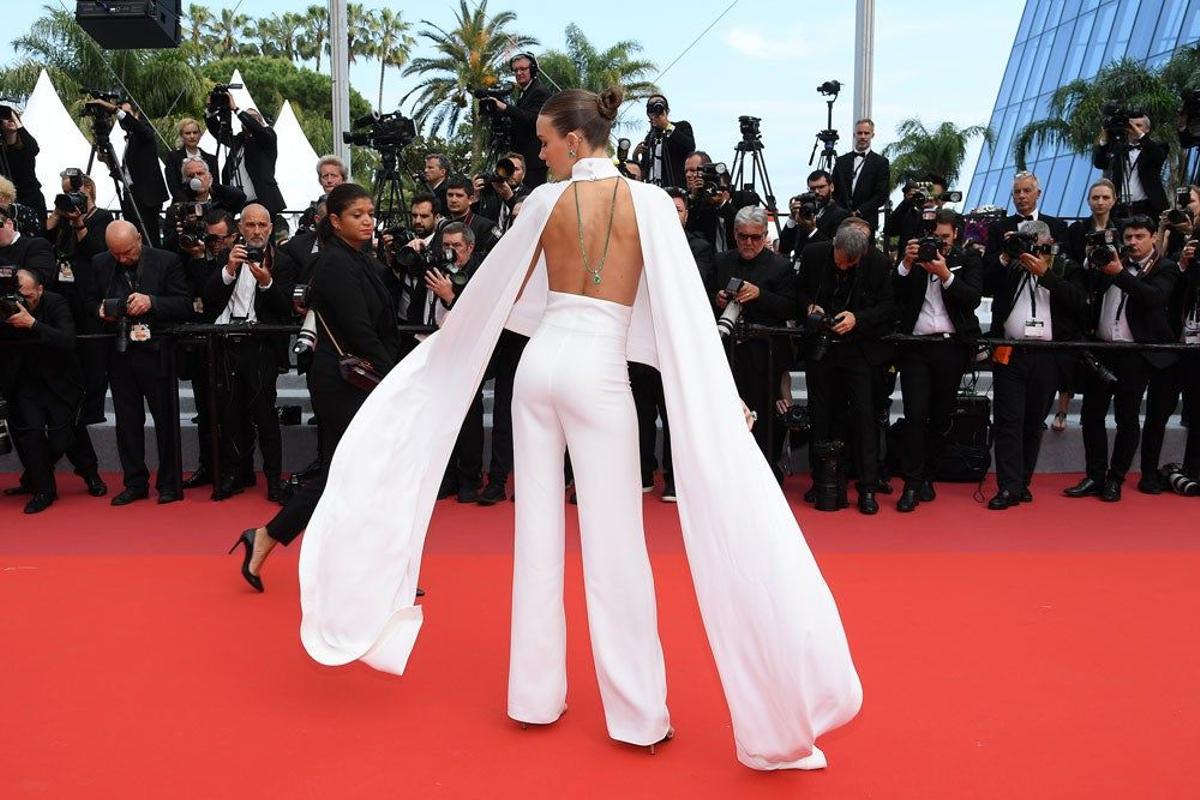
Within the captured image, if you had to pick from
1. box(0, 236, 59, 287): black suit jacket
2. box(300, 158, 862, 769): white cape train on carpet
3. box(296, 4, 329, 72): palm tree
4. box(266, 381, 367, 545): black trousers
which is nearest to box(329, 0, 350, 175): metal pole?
box(0, 236, 59, 287): black suit jacket

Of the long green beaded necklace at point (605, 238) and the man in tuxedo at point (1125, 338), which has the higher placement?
the long green beaded necklace at point (605, 238)

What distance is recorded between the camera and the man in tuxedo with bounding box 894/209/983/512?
24.3ft

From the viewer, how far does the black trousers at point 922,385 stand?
24.3 feet

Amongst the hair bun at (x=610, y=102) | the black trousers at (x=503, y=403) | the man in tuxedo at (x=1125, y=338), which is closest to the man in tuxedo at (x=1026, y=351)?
the man in tuxedo at (x=1125, y=338)

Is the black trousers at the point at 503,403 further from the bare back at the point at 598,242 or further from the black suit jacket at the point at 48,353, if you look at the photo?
the bare back at the point at 598,242

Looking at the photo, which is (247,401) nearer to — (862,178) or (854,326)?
(854,326)

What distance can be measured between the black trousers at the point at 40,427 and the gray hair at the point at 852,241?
4989 millimetres

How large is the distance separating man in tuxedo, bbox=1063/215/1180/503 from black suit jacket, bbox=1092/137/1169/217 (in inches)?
42.6

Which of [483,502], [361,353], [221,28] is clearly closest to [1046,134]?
[483,502]

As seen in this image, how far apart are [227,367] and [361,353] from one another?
9.35ft

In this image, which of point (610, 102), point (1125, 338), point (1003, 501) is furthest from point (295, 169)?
point (610, 102)

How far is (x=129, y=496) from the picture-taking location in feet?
24.7

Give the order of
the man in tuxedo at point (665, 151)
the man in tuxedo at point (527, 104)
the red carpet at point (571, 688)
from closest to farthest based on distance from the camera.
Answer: the red carpet at point (571, 688)
the man in tuxedo at point (527, 104)
the man in tuxedo at point (665, 151)

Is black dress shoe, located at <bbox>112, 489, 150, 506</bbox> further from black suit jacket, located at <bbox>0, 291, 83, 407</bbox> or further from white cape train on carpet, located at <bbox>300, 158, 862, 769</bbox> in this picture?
white cape train on carpet, located at <bbox>300, 158, 862, 769</bbox>
